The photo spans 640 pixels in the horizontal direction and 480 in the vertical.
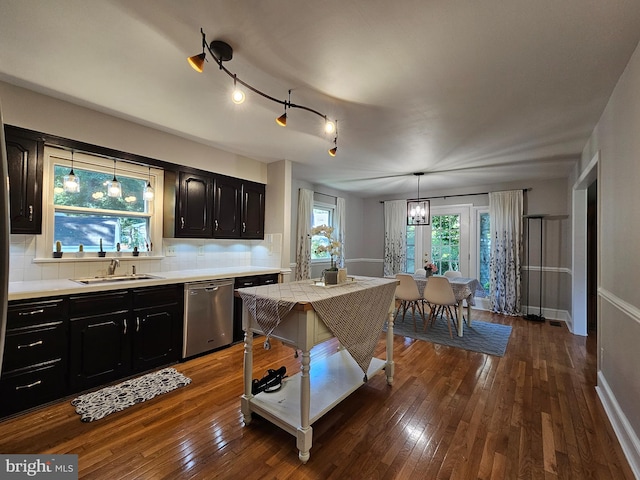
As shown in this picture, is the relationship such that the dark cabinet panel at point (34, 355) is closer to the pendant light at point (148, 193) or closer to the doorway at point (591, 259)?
the pendant light at point (148, 193)

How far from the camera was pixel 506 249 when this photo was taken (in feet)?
17.6

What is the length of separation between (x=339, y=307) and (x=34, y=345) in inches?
92.4

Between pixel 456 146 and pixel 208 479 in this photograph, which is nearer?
pixel 208 479

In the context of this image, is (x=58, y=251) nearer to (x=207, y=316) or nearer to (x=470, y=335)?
(x=207, y=316)

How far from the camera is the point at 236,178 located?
13.3ft

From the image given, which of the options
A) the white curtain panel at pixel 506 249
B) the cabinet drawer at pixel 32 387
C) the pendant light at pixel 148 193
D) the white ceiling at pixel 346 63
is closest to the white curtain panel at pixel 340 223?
the white curtain panel at pixel 506 249

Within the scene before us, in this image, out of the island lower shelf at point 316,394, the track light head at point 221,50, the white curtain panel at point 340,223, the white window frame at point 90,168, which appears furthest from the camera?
the white curtain panel at point 340,223

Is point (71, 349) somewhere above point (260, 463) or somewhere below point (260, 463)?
above

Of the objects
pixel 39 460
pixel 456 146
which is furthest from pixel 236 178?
pixel 39 460

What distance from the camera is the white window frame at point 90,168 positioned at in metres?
2.67

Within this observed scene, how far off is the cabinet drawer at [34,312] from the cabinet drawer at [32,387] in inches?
14.4

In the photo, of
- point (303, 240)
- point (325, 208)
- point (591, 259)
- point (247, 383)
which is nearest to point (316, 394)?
point (247, 383)

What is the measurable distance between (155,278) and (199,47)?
7.12ft

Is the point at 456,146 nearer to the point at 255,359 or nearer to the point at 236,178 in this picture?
the point at 236,178
